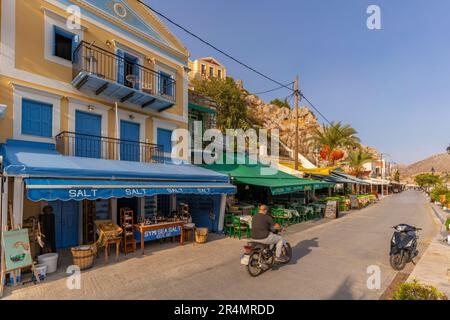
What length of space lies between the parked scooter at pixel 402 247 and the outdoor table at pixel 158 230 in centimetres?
767

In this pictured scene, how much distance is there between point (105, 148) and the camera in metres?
11.6

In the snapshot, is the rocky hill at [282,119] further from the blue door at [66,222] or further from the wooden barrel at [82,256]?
the wooden barrel at [82,256]

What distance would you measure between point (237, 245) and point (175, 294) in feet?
16.9

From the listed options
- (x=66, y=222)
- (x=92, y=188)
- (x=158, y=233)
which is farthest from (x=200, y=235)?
(x=66, y=222)

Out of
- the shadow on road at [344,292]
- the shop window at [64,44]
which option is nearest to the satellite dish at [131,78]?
the shop window at [64,44]

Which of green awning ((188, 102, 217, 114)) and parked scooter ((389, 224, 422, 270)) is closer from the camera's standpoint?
parked scooter ((389, 224, 422, 270))

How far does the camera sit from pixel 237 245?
1123 centimetres

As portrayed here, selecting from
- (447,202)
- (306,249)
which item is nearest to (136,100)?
(306,249)

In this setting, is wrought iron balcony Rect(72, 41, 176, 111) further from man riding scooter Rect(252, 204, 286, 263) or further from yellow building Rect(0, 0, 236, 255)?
man riding scooter Rect(252, 204, 286, 263)

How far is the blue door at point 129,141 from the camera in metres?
12.4

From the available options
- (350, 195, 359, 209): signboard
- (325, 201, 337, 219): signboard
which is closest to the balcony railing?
(325, 201, 337, 219): signboard

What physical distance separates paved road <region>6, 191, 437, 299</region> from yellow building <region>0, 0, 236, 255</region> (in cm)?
224

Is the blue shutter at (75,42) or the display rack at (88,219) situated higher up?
the blue shutter at (75,42)

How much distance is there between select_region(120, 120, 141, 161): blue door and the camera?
1236 cm
